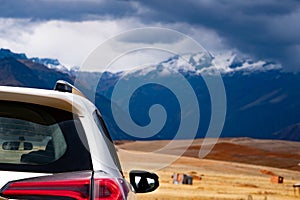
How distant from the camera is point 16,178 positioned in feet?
9.77

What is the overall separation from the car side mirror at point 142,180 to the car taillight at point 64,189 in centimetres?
167

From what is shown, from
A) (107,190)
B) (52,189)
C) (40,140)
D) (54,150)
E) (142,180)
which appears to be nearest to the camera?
(52,189)

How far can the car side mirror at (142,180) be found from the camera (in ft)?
15.8

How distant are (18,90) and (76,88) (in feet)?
2.67

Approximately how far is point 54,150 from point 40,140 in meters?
0.23

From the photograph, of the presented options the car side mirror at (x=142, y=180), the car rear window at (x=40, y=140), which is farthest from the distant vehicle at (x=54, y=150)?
the car side mirror at (x=142, y=180)

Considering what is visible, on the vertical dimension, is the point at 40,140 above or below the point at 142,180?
above

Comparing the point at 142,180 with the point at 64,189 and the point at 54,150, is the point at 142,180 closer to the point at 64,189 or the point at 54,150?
the point at 54,150

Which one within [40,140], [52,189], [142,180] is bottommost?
[52,189]

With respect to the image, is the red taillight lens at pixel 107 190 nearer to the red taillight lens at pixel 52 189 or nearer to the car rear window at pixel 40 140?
the red taillight lens at pixel 52 189

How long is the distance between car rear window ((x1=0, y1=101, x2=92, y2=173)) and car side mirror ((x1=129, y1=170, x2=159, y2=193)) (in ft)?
3.20

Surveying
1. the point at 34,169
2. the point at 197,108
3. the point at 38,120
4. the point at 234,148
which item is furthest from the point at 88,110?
the point at 234,148

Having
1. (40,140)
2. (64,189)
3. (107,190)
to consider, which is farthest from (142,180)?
(64,189)

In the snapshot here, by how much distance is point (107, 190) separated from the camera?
3111 mm
